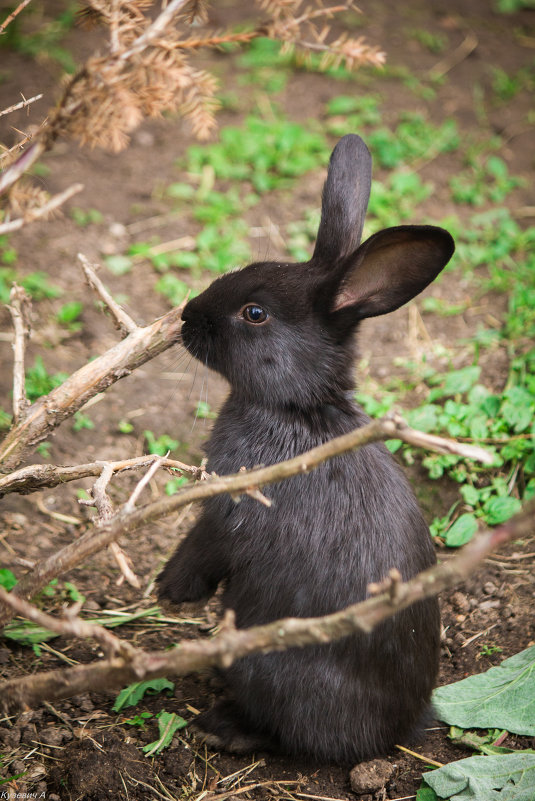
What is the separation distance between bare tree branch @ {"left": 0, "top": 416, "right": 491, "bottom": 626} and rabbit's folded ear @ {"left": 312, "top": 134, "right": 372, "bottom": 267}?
128cm

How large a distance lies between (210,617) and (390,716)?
105cm

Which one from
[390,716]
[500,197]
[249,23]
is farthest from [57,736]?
[249,23]

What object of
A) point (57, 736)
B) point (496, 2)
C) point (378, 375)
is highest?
point (496, 2)

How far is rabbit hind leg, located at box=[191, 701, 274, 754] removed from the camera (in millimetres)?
2949

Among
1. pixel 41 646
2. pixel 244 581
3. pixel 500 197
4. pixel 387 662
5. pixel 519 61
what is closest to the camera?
pixel 387 662

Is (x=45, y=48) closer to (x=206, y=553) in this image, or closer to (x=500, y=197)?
(x=500, y=197)

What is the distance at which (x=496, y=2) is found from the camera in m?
8.10

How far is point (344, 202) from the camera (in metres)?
3.28

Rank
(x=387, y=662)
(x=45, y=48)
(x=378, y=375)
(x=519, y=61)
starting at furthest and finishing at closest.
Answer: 1. (x=519, y=61)
2. (x=45, y=48)
3. (x=378, y=375)
4. (x=387, y=662)

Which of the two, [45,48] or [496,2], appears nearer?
[45,48]

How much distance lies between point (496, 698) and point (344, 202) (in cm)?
198

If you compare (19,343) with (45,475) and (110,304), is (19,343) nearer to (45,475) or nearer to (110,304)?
(110,304)

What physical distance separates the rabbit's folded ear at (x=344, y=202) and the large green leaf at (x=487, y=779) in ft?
6.22

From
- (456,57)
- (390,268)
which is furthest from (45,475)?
(456,57)
